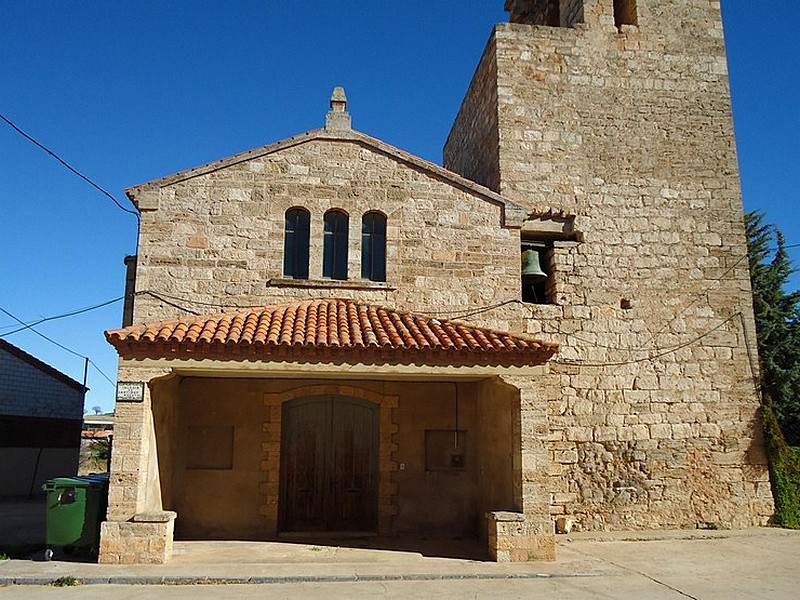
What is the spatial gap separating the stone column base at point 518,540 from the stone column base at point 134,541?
4578 millimetres

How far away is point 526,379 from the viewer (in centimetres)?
1012

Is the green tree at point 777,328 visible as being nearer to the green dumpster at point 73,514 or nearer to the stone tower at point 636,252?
the stone tower at point 636,252

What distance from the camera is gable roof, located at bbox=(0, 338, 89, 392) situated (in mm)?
19375

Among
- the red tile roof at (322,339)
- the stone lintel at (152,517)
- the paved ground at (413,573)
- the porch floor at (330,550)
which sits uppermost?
the red tile roof at (322,339)

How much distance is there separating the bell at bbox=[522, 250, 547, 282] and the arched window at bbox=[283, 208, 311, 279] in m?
4.16

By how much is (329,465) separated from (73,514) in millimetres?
4156

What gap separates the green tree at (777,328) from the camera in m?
16.0

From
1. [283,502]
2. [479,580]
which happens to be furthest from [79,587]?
[479,580]

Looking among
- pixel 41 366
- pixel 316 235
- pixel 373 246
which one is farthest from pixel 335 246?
pixel 41 366

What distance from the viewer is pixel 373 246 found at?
12.3 metres

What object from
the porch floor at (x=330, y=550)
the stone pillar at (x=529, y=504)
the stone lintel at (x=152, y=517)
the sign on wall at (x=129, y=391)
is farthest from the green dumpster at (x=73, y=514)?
the stone pillar at (x=529, y=504)

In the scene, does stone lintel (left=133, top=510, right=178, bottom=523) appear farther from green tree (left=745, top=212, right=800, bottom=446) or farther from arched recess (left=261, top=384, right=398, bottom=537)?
green tree (left=745, top=212, right=800, bottom=446)

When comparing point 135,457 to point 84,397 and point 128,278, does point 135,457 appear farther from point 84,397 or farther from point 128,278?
point 84,397

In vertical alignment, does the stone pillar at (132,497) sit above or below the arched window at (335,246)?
below
